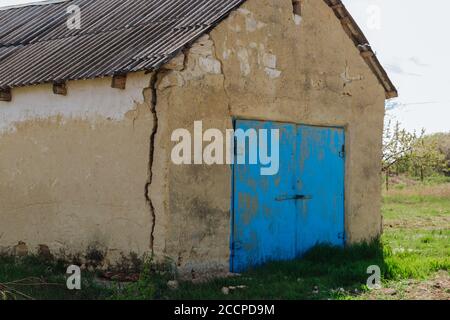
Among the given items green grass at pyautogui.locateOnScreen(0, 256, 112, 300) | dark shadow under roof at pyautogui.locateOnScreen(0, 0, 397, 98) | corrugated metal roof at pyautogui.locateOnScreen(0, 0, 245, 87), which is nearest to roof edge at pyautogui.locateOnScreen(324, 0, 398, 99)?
dark shadow under roof at pyautogui.locateOnScreen(0, 0, 397, 98)

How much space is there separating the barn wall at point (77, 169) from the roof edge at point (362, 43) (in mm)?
3915

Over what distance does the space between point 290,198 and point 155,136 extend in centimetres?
242

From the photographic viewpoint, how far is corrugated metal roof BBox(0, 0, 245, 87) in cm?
788

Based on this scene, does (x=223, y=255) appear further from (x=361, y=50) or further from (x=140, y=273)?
(x=361, y=50)

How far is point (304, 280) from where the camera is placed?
8023 mm

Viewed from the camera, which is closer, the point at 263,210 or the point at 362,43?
the point at 263,210

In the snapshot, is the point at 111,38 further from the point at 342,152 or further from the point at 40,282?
the point at 342,152

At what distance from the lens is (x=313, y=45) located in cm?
988

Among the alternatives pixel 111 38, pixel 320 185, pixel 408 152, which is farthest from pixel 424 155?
pixel 111 38

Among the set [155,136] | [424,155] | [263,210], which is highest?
[424,155]

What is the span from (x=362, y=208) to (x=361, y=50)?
97.0 inches

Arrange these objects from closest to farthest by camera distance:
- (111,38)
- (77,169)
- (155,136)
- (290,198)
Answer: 1. (155,136)
2. (77,169)
3. (111,38)
4. (290,198)

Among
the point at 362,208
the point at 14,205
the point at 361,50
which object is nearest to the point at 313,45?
the point at 361,50

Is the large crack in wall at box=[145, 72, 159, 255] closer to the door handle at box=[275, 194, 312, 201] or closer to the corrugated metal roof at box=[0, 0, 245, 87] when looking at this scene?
the corrugated metal roof at box=[0, 0, 245, 87]
